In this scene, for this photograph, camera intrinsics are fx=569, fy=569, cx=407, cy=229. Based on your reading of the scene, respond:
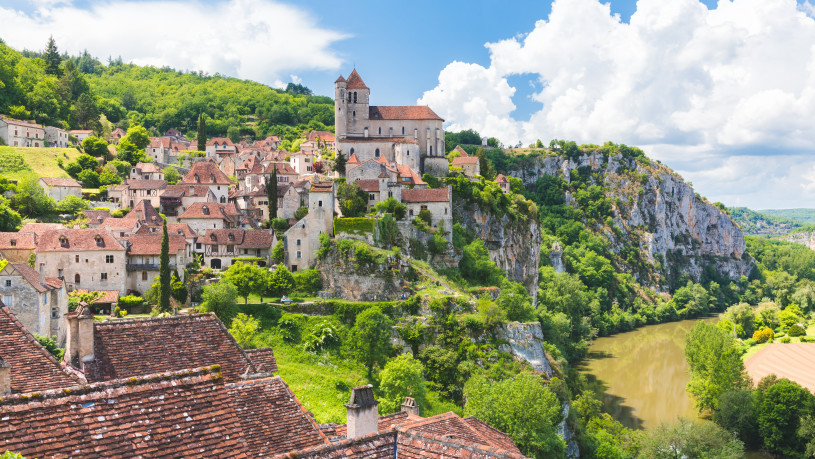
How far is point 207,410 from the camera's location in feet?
23.5

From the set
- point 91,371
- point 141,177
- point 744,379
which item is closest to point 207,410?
point 91,371

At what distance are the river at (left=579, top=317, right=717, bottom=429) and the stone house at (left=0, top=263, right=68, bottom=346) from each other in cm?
4522

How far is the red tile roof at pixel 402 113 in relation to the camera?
75625 mm

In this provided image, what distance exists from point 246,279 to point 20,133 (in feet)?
198

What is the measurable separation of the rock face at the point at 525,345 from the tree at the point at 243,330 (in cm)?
1885

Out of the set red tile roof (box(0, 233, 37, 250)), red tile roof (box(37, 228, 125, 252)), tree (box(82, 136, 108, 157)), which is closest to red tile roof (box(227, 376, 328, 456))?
Result: red tile roof (box(37, 228, 125, 252))

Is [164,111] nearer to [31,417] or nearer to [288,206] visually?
[288,206]

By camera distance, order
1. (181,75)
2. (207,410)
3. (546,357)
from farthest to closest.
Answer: (181,75) < (546,357) < (207,410)

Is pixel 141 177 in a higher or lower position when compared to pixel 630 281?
higher

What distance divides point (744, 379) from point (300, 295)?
3881cm

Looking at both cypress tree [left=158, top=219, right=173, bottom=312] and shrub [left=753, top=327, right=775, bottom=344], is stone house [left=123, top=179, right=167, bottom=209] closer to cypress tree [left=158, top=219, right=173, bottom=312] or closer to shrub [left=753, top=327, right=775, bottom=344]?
cypress tree [left=158, top=219, right=173, bottom=312]

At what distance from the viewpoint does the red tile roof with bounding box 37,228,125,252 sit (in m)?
45.3

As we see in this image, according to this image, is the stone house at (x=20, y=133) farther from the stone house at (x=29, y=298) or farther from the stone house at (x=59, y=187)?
the stone house at (x=29, y=298)

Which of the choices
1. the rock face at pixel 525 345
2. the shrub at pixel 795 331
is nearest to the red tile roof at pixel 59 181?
the rock face at pixel 525 345
